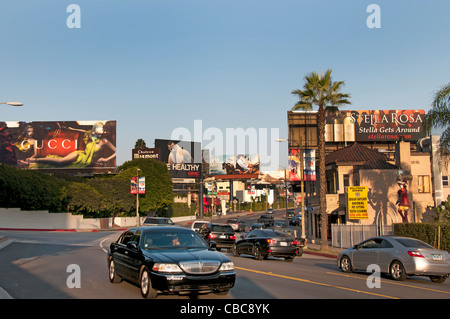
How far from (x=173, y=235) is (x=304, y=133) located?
233ft

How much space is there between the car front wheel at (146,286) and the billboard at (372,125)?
81.5m

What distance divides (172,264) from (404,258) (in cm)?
925

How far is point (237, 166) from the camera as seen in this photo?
148125 mm

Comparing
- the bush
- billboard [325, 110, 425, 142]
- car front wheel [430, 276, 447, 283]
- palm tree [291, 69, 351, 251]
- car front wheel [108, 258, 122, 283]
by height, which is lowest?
car front wheel [430, 276, 447, 283]

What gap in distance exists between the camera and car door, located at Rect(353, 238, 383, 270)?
17.3 m

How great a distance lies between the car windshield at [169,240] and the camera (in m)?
11.5

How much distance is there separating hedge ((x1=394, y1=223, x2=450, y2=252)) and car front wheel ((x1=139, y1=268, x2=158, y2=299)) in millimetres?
19462

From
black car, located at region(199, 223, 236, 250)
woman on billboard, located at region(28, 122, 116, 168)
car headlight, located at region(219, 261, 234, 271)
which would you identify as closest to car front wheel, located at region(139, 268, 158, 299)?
car headlight, located at region(219, 261, 234, 271)

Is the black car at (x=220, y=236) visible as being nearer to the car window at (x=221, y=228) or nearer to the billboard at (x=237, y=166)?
the car window at (x=221, y=228)

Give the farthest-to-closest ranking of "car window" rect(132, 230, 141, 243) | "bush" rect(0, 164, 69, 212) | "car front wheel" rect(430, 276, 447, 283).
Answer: "bush" rect(0, 164, 69, 212)
"car front wheel" rect(430, 276, 447, 283)
"car window" rect(132, 230, 141, 243)

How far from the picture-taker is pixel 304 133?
8119 centimetres

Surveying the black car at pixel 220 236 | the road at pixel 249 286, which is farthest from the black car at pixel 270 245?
the road at pixel 249 286

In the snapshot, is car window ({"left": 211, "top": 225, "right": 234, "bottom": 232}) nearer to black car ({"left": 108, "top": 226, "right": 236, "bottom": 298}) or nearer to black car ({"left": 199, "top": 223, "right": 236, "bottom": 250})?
black car ({"left": 199, "top": 223, "right": 236, "bottom": 250})
